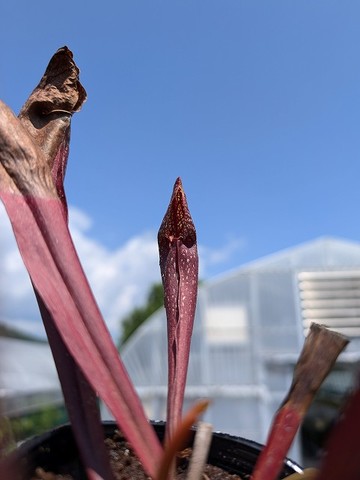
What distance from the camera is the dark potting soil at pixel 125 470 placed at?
297 millimetres

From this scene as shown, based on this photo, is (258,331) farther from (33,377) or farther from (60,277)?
(60,277)

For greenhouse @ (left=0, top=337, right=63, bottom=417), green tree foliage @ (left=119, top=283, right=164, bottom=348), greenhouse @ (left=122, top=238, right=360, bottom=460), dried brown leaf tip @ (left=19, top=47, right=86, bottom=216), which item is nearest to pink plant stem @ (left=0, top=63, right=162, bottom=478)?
dried brown leaf tip @ (left=19, top=47, right=86, bottom=216)

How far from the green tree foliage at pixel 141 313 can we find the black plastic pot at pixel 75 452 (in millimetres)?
14458

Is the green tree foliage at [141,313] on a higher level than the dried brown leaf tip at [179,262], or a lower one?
higher

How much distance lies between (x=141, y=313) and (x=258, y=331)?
10.4m

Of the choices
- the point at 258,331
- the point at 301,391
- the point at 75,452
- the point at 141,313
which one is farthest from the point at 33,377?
the point at 141,313

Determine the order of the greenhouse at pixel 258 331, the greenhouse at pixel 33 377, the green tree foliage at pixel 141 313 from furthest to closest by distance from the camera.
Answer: the green tree foliage at pixel 141 313
the greenhouse at pixel 33 377
the greenhouse at pixel 258 331

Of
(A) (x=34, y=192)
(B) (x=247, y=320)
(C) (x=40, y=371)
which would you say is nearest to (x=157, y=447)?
(A) (x=34, y=192)

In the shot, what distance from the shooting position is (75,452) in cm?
32

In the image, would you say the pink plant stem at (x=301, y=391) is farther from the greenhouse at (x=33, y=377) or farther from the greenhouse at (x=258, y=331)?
the greenhouse at (x=33, y=377)

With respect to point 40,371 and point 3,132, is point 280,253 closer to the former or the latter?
point 40,371

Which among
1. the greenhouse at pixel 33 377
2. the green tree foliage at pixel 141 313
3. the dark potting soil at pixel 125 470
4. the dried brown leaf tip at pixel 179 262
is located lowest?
the greenhouse at pixel 33 377

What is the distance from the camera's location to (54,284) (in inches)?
9.9

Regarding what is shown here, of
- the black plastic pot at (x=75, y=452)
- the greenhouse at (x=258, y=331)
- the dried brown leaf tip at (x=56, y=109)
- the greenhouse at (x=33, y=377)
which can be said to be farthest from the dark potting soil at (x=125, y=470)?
the greenhouse at (x=33, y=377)
